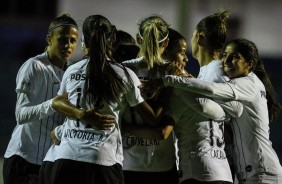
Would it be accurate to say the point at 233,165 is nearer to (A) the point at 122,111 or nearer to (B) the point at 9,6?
(A) the point at 122,111

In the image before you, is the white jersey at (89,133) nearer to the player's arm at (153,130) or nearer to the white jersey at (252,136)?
the player's arm at (153,130)

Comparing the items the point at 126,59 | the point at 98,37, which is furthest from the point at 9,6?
the point at 98,37

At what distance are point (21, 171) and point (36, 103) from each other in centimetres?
40

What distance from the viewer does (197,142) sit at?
4336 millimetres

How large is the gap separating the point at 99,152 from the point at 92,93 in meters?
0.29

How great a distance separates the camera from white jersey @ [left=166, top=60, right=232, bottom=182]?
4.28 m

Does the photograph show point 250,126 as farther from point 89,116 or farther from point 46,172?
point 46,172

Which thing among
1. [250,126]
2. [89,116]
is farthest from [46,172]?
[250,126]

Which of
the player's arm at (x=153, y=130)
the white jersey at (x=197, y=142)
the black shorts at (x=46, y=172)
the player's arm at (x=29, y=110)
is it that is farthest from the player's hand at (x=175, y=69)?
the black shorts at (x=46, y=172)

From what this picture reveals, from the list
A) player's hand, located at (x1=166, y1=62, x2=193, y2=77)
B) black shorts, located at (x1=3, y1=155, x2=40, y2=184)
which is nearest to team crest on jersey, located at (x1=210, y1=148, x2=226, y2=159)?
player's hand, located at (x1=166, y1=62, x2=193, y2=77)

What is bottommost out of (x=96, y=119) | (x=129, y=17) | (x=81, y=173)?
(x=81, y=173)

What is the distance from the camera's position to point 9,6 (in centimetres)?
1273

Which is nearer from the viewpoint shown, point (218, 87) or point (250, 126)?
point (218, 87)

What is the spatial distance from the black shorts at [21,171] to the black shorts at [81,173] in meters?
0.69
